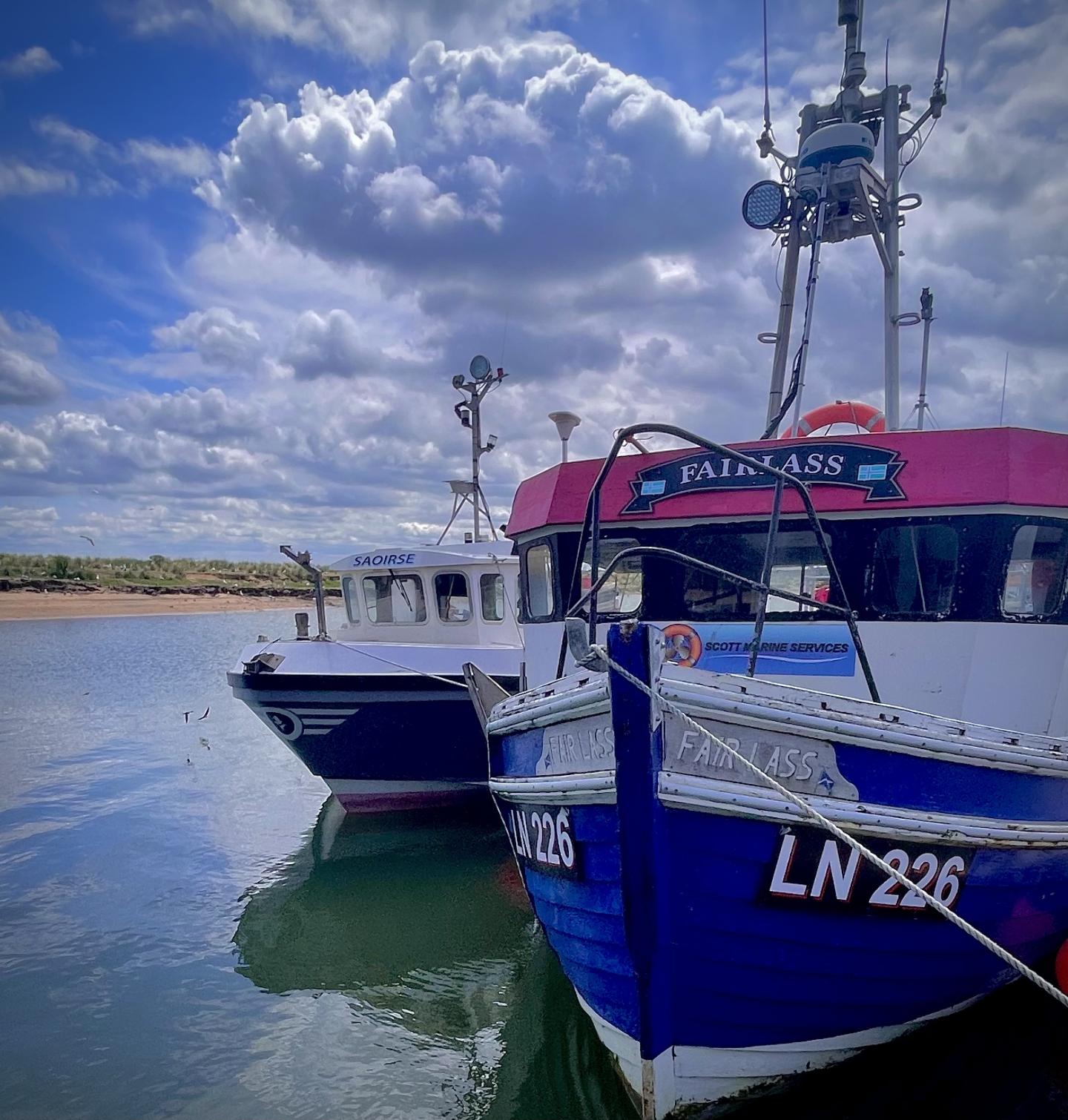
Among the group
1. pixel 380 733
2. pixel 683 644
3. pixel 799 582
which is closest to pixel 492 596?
pixel 380 733

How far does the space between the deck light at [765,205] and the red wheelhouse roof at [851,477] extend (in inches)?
136

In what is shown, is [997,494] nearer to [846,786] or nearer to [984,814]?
[984,814]

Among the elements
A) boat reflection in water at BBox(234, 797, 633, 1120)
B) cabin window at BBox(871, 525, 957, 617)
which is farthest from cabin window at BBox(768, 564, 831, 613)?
boat reflection in water at BBox(234, 797, 633, 1120)

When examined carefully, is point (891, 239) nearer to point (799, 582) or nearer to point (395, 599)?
point (799, 582)

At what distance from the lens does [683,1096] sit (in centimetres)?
427

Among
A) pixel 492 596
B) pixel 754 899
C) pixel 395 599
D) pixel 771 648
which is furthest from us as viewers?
pixel 395 599

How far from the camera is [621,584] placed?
20.5 ft

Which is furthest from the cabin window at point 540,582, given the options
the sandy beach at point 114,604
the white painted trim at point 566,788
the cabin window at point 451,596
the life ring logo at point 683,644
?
the sandy beach at point 114,604

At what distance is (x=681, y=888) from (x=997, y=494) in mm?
3296

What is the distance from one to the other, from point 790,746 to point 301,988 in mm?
5245

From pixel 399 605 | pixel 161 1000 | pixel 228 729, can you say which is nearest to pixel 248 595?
pixel 228 729

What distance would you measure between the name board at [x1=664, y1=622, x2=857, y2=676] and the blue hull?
1299 mm

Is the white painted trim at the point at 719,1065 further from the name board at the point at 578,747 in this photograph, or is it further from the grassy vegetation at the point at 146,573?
the grassy vegetation at the point at 146,573

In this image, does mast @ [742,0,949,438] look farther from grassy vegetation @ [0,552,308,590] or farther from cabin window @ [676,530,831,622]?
grassy vegetation @ [0,552,308,590]
